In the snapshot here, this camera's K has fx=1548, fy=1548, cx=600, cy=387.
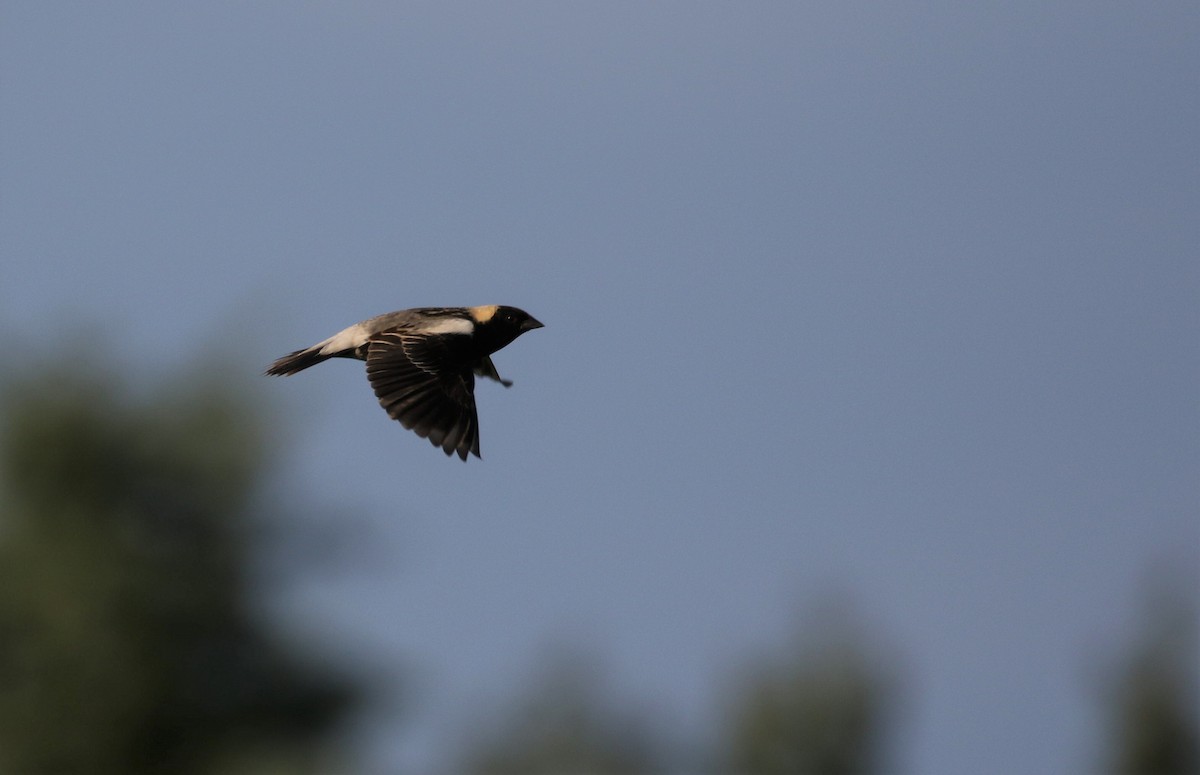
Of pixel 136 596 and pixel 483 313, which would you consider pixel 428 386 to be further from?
pixel 136 596

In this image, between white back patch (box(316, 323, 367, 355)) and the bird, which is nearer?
the bird

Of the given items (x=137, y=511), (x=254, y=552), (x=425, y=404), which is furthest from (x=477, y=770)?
(x=425, y=404)

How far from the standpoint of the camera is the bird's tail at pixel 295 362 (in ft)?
31.2

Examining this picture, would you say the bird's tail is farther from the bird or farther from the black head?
the black head

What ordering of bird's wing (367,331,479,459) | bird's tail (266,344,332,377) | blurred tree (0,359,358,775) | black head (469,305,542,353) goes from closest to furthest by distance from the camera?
bird's wing (367,331,479,459)
bird's tail (266,344,332,377)
black head (469,305,542,353)
blurred tree (0,359,358,775)

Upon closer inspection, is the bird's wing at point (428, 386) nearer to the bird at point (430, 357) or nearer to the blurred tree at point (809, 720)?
the bird at point (430, 357)

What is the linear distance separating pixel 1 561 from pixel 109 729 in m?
2.20

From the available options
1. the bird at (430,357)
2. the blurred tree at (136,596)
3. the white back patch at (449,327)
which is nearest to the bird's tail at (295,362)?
the bird at (430,357)

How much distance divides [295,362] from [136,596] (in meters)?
8.20

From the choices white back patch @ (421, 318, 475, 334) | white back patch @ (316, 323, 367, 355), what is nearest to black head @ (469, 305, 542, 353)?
white back patch @ (421, 318, 475, 334)

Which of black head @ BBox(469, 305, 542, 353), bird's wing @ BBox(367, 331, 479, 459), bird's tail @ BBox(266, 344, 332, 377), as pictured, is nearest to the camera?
bird's wing @ BBox(367, 331, 479, 459)

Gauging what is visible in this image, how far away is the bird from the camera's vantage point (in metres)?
8.44

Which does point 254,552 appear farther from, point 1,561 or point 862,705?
point 862,705

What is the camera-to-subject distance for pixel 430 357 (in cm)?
895
